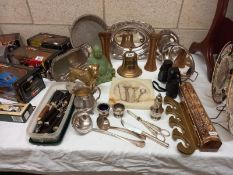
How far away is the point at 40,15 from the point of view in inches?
37.9

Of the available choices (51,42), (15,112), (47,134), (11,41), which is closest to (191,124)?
(47,134)

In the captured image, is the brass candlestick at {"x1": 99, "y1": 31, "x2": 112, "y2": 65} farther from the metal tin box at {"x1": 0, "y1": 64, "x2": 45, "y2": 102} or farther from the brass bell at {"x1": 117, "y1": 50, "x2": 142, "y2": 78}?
the metal tin box at {"x1": 0, "y1": 64, "x2": 45, "y2": 102}

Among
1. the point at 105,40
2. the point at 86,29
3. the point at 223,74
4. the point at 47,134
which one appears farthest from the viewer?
the point at 86,29

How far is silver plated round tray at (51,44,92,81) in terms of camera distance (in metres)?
0.79

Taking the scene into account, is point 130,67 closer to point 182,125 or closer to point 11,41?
point 182,125

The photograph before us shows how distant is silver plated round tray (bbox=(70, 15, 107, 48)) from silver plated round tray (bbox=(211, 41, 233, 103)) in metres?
0.50

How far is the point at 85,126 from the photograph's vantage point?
0.63 metres

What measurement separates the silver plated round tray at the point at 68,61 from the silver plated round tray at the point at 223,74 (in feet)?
1.68

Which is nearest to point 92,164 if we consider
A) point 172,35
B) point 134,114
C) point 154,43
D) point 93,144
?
point 93,144

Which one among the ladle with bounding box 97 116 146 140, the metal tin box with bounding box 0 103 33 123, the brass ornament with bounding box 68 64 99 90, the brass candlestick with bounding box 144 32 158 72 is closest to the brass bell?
the brass candlestick with bounding box 144 32 158 72

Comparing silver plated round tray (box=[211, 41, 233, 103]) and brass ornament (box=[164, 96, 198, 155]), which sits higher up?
silver plated round tray (box=[211, 41, 233, 103])

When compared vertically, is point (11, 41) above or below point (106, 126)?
above

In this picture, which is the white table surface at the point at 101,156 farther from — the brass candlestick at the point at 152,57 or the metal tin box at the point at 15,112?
the brass candlestick at the point at 152,57

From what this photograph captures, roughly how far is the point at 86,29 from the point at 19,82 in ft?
1.33
